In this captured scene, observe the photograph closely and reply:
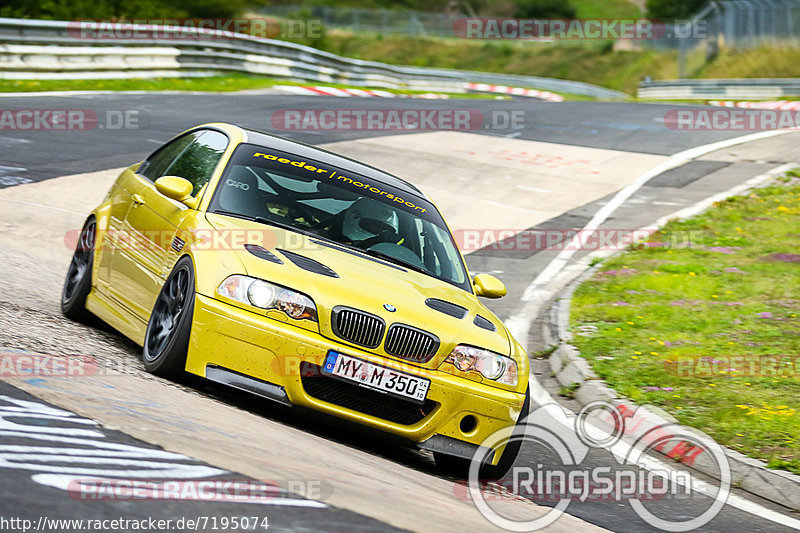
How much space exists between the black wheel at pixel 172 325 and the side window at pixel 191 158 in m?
0.97

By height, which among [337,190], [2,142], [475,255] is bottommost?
[475,255]

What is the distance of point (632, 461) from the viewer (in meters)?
6.91

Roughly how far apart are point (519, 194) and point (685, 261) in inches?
164

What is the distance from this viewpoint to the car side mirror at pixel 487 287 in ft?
23.2

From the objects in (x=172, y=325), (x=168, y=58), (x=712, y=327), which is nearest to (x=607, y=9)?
(x=168, y=58)

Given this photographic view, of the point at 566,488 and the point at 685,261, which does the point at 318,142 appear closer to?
the point at 685,261

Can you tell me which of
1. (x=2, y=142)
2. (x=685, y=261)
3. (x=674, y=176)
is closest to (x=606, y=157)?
(x=674, y=176)

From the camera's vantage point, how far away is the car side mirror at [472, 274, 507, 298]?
7074mm

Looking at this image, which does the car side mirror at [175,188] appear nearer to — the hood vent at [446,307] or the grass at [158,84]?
the hood vent at [446,307]

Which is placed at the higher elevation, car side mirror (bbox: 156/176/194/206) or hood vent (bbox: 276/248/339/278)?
car side mirror (bbox: 156/176/194/206)

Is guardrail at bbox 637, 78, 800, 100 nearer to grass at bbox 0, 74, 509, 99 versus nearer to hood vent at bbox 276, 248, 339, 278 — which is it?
grass at bbox 0, 74, 509, 99

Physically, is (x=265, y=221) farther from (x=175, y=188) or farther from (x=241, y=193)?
(x=175, y=188)

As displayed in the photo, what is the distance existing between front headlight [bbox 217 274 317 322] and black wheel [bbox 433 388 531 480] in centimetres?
115

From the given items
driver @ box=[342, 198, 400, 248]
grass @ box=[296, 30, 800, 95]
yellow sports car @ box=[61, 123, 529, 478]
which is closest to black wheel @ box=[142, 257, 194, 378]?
yellow sports car @ box=[61, 123, 529, 478]
